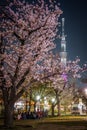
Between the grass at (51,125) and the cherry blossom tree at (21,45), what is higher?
Answer: the cherry blossom tree at (21,45)

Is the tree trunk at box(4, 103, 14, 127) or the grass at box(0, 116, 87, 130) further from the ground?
the tree trunk at box(4, 103, 14, 127)

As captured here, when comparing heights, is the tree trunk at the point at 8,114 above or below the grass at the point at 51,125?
above

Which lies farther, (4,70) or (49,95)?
(49,95)

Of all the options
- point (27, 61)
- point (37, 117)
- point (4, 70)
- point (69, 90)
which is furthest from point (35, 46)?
point (69, 90)

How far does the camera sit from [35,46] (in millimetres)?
30641

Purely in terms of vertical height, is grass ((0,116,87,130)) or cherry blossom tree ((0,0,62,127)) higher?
cherry blossom tree ((0,0,62,127))

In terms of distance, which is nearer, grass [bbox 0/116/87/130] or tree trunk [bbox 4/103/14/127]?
grass [bbox 0/116/87/130]

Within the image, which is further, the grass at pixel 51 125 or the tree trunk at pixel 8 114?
the tree trunk at pixel 8 114

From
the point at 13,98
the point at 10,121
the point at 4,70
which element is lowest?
the point at 10,121

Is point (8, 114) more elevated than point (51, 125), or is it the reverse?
point (8, 114)

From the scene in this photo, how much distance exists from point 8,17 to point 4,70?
4639 millimetres

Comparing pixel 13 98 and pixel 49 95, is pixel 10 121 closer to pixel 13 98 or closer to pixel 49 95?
pixel 13 98

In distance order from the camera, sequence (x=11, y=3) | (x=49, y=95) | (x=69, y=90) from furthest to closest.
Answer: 1. (x=69, y=90)
2. (x=49, y=95)
3. (x=11, y=3)

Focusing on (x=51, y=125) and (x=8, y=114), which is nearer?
(x=8, y=114)
